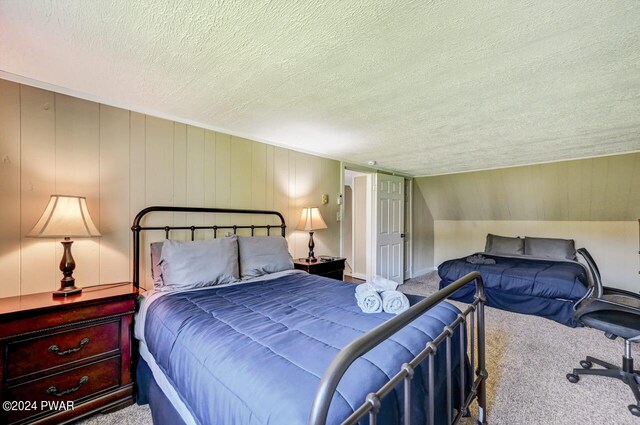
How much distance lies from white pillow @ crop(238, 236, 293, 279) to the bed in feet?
9.77

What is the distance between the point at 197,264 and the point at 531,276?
4167 millimetres

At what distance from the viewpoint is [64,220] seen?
70.9 inches

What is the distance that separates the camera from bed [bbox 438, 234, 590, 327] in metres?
3.39

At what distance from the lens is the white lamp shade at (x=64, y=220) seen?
5.70ft

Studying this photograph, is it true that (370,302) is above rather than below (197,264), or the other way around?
below

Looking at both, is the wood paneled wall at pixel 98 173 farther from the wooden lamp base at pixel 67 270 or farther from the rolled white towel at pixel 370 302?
the rolled white towel at pixel 370 302

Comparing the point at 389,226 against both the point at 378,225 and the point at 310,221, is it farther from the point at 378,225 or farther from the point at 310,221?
the point at 310,221

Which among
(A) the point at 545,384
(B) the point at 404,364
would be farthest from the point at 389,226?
(B) the point at 404,364

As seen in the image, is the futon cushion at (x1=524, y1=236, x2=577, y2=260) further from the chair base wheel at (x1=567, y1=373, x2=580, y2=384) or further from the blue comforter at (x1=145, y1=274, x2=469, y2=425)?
the blue comforter at (x1=145, y1=274, x2=469, y2=425)

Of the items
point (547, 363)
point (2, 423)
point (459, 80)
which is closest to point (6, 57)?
point (2, 423)

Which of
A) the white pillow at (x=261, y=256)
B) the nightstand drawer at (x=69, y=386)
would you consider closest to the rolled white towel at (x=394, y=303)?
the white pillow at (x=261, y=256)

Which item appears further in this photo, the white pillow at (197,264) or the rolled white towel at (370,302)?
the white pillow at (197,264)

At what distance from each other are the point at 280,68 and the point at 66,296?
207cm

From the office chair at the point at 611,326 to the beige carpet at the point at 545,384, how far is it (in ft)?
0.28
